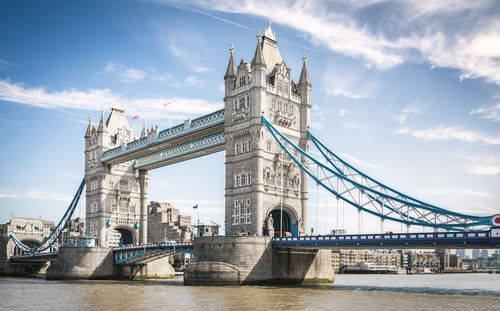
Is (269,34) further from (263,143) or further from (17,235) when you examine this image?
(17,235)

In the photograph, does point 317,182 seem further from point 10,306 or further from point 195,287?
point 10,306

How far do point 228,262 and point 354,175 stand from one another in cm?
1495

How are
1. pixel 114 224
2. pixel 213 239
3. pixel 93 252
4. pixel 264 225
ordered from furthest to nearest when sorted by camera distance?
pixel 114 224 < pixel 93 252 < pixel 264 225 < pixel 213 239

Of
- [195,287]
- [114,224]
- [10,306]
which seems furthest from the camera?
[114,224]

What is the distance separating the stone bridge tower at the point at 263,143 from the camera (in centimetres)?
6178

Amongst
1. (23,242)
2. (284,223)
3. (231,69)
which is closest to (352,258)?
(23,242)

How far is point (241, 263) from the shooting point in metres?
55.2

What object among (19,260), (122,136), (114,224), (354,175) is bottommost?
(19,260)

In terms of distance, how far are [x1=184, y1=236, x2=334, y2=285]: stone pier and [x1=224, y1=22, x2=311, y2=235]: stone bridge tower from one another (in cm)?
342

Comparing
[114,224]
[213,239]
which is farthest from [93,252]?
[213,239]

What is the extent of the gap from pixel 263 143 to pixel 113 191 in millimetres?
35047

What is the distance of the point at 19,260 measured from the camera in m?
101

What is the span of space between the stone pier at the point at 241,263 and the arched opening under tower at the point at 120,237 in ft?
108

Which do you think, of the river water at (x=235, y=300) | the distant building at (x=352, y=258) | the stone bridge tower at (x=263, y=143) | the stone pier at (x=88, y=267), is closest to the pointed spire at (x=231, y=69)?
the stone bridge tower at (x=263, y=143)
